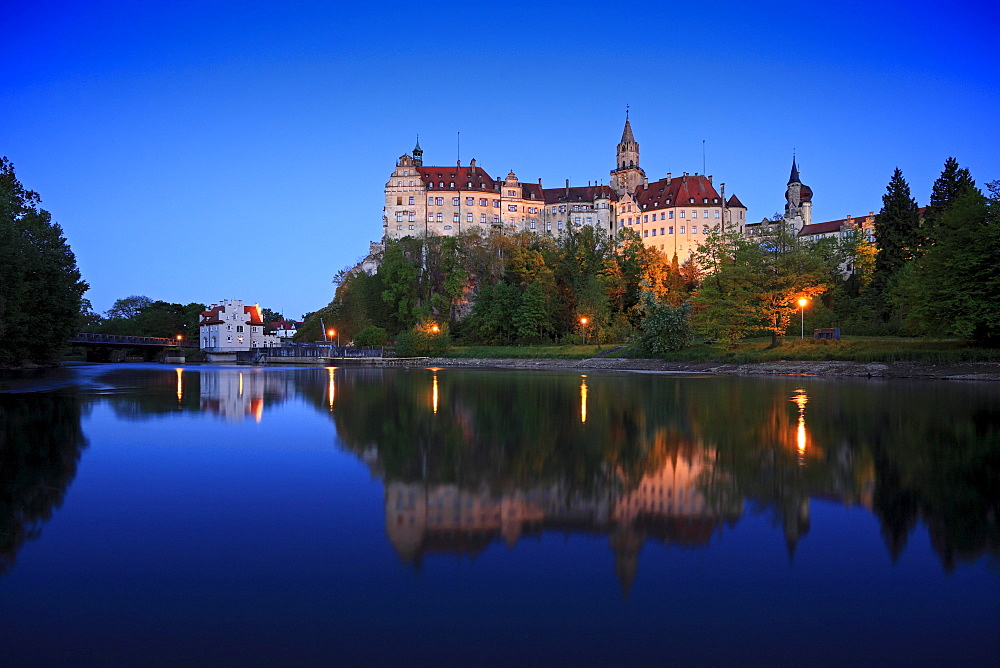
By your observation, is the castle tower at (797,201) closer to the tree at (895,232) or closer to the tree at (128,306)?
the tree at (895,232)

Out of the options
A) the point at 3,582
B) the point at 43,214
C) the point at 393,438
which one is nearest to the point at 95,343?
the point at 43,214

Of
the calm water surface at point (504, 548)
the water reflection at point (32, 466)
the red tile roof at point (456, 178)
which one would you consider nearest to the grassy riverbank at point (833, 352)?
the calm water surface at point (504, 548)

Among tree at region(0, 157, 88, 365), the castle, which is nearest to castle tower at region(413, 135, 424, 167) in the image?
the castle

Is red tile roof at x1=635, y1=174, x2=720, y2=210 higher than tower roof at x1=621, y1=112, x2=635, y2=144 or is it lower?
lower

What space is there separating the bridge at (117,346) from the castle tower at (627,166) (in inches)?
2917

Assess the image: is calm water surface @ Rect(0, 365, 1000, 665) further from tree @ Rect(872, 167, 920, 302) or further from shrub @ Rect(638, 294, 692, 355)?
tree @ Rect(872, 167, 920, 302)

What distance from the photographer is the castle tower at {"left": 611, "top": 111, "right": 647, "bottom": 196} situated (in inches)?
4419

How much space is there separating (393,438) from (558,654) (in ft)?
29.5

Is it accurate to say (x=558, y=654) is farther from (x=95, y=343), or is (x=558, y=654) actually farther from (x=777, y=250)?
(x=95, y=343)

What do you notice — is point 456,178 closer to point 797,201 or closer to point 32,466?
point 797,201

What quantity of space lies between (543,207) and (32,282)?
79.2m

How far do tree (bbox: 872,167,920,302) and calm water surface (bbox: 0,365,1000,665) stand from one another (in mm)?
49594

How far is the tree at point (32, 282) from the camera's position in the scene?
31.9 m

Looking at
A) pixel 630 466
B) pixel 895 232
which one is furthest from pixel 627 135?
pixel 630 466
